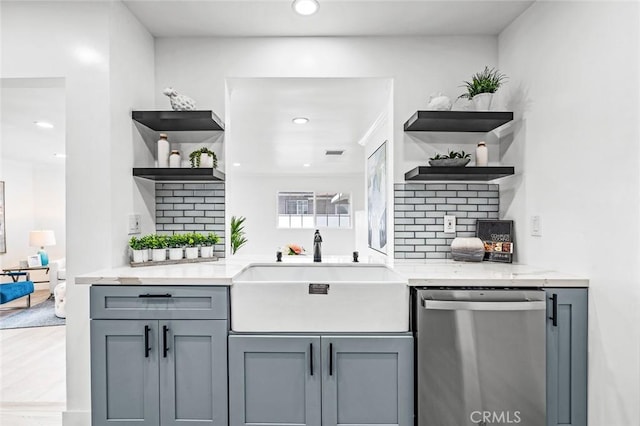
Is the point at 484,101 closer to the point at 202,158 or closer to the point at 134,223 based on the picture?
the point at 202,158

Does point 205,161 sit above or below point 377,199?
above

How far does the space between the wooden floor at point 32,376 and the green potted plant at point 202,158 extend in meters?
1.74

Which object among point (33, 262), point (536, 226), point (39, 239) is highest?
point (536, 226)

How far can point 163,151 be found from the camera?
2.33 metres

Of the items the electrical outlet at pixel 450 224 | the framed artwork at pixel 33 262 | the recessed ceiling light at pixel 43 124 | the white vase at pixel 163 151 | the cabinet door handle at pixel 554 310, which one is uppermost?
the recessed ceiling light at pixel 43 124

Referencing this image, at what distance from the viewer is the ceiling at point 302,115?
→ 262cm

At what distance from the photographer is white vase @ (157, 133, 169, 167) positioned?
2.32 m

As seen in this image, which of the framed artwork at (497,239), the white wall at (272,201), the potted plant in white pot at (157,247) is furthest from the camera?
the white wall at (272,201)

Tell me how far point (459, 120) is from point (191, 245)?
1763 millimetres

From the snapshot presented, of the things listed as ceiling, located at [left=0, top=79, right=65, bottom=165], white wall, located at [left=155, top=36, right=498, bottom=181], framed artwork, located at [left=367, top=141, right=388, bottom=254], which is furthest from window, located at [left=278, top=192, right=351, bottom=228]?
white wall, located at [left=155, top=36, right=498, bottom=181]

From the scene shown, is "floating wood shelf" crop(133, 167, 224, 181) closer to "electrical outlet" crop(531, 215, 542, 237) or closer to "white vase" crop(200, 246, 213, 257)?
"white vase" crop(200, 246, 213, 257)

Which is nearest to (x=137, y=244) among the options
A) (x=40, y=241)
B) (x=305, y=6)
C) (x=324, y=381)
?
(x=324, y=381)

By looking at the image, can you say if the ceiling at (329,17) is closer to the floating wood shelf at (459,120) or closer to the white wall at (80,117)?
the white wall at (80,117)

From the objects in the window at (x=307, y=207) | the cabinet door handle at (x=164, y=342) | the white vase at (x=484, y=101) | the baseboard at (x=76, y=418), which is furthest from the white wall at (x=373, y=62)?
the window at (x=307, y=207)
